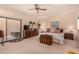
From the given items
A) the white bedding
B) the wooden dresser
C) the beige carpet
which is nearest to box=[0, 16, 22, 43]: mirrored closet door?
the beige carpet

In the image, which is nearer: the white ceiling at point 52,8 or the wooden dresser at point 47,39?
the white ceiling at point 52,8

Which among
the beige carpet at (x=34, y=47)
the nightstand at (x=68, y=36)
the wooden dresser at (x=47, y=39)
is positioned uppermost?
the nightstand at (x=68, y=36)

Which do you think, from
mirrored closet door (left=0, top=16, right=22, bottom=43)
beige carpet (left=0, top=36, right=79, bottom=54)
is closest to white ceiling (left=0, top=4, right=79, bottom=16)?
mirrored closet door (left=0, top=16, right=22, bottom=43)

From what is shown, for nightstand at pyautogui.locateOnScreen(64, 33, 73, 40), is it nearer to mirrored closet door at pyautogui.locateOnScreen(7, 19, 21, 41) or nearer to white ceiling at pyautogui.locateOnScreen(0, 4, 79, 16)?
white ceiling at pyautogui.locateOnScreen(0, 4, 79, 16)

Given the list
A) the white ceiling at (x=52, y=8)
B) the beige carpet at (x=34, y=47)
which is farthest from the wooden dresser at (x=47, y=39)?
the white ceiling at (x=52, y=8)

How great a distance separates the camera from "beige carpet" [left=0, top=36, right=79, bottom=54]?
166 centimetres

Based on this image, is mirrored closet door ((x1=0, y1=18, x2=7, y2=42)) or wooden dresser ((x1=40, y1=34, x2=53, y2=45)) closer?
mirrored closet door ((x1=0, y1=18, x2=7, y2=42))

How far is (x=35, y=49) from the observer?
173 centimetres

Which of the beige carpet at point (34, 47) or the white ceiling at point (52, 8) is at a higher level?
the white ceiling at point (52, 8)

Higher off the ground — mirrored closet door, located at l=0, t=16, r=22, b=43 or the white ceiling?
the white ceiling

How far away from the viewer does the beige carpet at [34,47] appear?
1662mm

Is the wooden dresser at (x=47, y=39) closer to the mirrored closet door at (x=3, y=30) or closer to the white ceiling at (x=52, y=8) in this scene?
the white ceiling at (x=52, y=8)

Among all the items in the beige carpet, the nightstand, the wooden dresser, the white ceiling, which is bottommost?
the beige carpet
